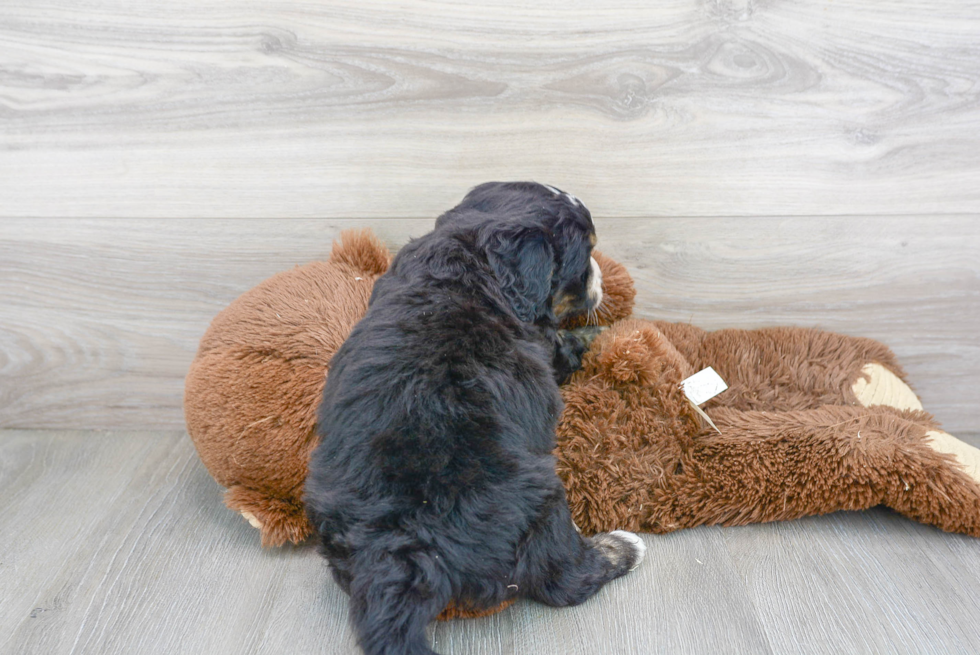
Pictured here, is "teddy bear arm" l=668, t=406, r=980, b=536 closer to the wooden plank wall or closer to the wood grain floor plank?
the wood grain floor plank

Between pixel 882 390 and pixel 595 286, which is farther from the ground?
pixel 595 286

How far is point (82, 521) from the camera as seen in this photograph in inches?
61.8

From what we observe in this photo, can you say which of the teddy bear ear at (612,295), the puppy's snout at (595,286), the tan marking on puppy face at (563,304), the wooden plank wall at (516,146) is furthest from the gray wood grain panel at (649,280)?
the tan marking on puppy face at (563,304)

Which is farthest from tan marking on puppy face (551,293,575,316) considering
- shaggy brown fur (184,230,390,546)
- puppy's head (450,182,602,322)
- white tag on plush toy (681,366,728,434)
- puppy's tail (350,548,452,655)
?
puppy's tail (350,548,452,655)

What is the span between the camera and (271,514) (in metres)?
1.44

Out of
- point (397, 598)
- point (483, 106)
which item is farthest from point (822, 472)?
point (483, 106)

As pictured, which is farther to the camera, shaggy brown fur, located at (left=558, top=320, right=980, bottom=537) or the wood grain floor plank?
shaggy brown fur, located at (left=558, top=320, right=980, bottom=537)

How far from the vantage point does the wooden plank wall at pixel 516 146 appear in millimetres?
1584

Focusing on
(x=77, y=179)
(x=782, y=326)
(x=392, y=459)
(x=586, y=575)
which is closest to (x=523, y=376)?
(x=392, y=459)

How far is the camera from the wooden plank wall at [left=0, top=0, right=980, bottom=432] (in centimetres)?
158

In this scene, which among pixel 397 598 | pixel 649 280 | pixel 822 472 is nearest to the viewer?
pixel 397 598

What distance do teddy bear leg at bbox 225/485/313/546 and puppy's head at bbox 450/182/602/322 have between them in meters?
0.67

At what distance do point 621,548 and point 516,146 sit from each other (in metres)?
0.96

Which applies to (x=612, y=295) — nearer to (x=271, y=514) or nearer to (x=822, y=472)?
(x=822, y=472)
